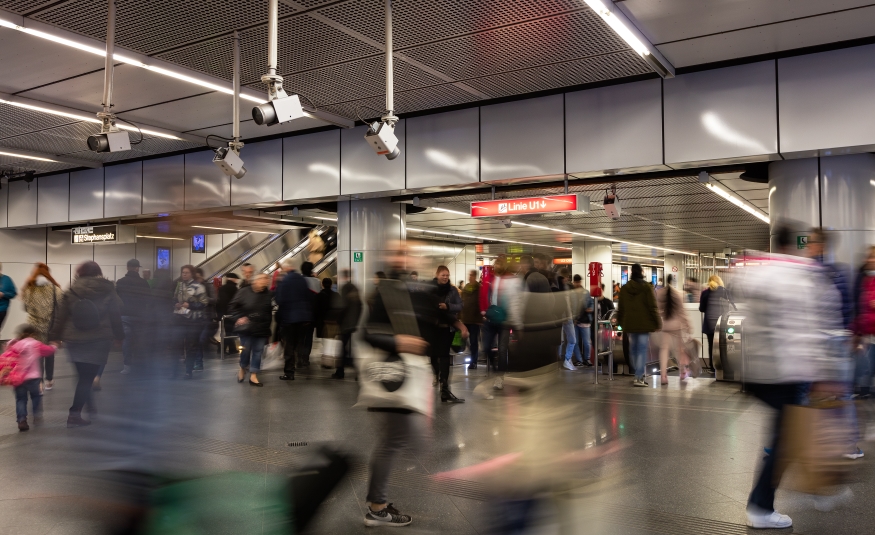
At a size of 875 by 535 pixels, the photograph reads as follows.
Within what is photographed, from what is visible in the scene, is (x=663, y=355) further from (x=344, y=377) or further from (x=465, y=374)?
(x=344, y=377)

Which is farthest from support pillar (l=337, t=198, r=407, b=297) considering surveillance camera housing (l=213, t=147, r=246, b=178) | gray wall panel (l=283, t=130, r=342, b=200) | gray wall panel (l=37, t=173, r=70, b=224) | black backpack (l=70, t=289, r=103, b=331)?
gray wall panel (l=37, t=173, r=70, b=224)

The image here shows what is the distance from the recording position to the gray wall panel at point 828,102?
7.68 meters

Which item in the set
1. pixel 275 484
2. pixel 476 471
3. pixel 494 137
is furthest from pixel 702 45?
pixel 275 484

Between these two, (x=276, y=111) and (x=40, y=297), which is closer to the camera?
(x=276, y=111)

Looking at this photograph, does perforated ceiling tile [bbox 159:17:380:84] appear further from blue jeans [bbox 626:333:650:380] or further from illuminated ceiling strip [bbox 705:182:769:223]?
illuminated ceiling strip [bbox 705:182:769:223]

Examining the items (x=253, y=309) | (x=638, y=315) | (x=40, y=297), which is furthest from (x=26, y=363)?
(x=638, y=315)

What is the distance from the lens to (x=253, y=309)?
9.31m

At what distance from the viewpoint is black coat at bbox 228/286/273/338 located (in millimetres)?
9227

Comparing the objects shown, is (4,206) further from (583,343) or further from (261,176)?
(583,343)

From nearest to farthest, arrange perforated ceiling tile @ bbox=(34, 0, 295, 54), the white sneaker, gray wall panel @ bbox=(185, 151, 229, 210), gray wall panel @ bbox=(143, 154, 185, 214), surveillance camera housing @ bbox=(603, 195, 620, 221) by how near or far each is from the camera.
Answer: the white sneaker, perforated ceiling tile @ bbox=(34, 0, 295, 54), surveillance camera housing @ bbox=(603, 195, 620, 221), gray wall panel @ bbox=(185, 151, 229, 210), gray wall panel @ bbox=(143, 154, 185, 214)

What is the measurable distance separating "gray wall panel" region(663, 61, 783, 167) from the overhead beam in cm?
1202

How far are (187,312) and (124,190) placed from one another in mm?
12523

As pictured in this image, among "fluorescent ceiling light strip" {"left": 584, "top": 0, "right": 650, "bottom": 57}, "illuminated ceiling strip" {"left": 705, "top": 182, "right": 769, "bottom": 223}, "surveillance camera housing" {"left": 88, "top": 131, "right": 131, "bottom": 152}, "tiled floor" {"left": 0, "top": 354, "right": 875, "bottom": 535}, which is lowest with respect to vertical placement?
"tiled floor" {"left": 0, "top": 354, "right": 875, "bottom": 535}

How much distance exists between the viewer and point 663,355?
1014cm
